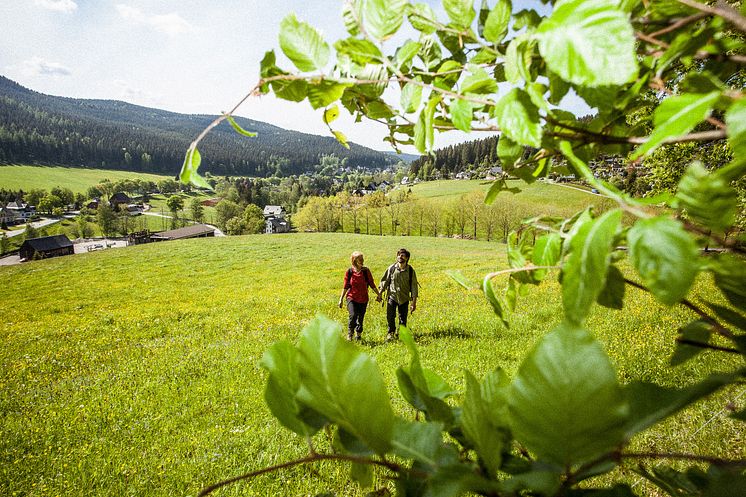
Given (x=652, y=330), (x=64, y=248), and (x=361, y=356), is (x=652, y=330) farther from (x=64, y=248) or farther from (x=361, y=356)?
(x=64, y=248)

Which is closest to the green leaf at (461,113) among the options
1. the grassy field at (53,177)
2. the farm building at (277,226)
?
the farm building at (277,226)

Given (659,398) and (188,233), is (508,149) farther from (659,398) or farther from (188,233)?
(188,233)

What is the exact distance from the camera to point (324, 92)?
76 centimetres

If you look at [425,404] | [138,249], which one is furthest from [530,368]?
[138,249]

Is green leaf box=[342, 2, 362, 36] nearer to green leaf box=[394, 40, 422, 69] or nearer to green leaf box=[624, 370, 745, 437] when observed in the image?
green leaf box=[394, 40, 422, 69]

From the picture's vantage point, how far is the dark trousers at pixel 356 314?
9.00 metres

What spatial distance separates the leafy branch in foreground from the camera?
1.17 ft

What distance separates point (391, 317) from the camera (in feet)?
29.2

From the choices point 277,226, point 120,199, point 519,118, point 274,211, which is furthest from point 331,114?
point 120,199

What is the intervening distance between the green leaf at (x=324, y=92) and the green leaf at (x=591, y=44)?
0.42m

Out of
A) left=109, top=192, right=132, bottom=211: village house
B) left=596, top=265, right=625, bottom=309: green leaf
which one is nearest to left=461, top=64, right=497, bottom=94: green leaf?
left=596, top=265, right=625, bottom=309: green leaf

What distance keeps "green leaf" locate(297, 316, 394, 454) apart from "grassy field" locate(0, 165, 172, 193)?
147m

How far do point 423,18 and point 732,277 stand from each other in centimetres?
80

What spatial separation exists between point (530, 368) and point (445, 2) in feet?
2.72
